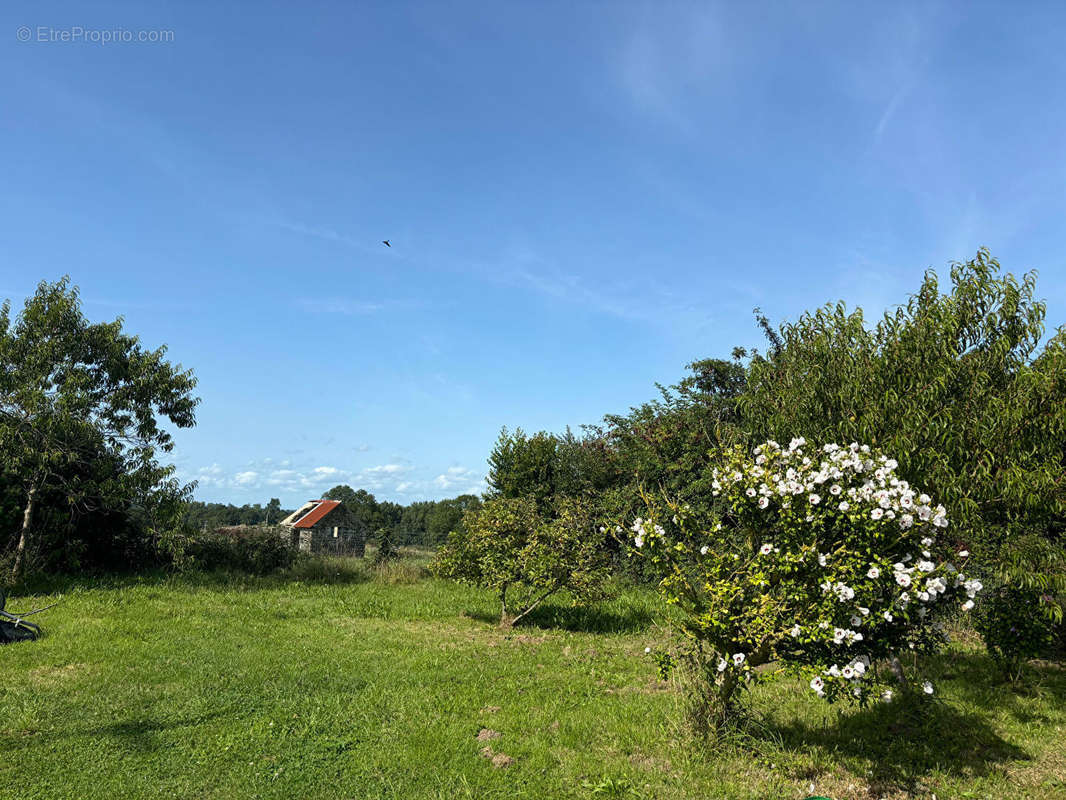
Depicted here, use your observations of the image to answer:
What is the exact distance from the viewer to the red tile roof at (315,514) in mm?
35750

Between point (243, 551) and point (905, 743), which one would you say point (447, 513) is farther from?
point (905, 743)

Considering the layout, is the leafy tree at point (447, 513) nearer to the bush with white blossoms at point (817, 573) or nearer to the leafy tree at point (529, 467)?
the leafy tree at point (529, 467)

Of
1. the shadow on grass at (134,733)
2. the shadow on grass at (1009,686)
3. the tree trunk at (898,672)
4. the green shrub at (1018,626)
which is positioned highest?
the green shrub at (1018,626)

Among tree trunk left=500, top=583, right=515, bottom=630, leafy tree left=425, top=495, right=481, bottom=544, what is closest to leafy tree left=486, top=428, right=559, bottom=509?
tree trunk left=500, top=583, right=515, bottom=630

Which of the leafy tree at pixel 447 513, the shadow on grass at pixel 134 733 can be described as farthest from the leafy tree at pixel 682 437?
the leafy tree at pixel 447 513

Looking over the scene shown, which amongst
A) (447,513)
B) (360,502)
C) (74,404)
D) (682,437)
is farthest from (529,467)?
(360,502)

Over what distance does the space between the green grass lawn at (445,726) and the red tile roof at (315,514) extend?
965 inches

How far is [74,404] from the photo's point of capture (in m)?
A: 15.8

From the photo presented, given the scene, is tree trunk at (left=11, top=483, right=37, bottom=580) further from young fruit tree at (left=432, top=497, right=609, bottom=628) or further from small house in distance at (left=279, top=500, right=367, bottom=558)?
small house in distance at (left=279, top=500, right=367, bottom=558)

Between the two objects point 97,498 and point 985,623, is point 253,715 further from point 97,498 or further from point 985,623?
point 97,498

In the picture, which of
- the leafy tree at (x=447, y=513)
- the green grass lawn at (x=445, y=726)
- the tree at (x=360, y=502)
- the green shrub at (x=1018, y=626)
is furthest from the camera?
the tree at (x=360, y=502)

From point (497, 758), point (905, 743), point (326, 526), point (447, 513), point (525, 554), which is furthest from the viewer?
point (447, 513)

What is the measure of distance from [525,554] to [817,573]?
7.81 meters

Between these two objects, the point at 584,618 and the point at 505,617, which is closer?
the point at 505,617
